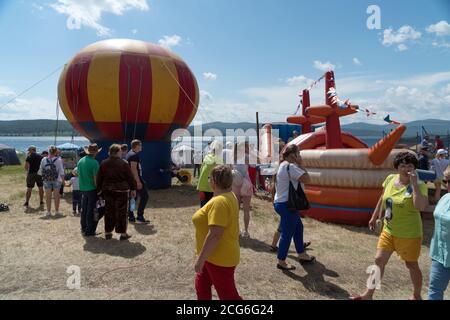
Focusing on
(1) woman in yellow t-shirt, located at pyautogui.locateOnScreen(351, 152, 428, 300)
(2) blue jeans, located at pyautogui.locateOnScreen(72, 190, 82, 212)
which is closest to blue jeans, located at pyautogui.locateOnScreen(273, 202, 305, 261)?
(1) woman in yellow t-shirt, located at pyautogui.locateOnScreen(351, 152, 428, 300)

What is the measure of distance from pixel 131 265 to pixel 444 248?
3.24m

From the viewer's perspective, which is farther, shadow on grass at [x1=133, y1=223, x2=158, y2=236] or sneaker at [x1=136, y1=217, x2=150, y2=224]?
sneaker at [x1=136, y1=217, x2=150, y2=224]

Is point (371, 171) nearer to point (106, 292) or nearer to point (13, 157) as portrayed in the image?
point (106, 292)

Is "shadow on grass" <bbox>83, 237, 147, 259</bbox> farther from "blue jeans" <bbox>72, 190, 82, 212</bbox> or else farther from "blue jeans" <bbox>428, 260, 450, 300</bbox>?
"blue jeans" <bbox>428, 260, 450, 300</bbox>

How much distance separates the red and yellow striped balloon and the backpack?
2.64m

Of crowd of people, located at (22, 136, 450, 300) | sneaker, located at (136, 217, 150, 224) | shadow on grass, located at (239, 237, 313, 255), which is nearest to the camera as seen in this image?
crowd of people, located at (22, 136, 450, 300)

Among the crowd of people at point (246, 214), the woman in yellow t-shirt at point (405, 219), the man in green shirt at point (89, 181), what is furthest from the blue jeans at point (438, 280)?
the man in green shirt at point (89, 181)

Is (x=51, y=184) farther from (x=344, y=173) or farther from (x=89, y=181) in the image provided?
(x=344, y=173)

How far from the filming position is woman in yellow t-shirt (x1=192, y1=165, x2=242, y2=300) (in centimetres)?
228

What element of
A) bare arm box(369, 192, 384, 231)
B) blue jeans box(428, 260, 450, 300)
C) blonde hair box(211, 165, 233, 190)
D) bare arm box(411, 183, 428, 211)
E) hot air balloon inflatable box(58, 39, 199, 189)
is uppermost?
hot air balloon inflatable box(58, 39, 199, 189)

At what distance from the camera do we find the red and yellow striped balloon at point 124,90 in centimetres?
856

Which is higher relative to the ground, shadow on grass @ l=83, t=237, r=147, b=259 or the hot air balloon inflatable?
the hot air balloon inflatable

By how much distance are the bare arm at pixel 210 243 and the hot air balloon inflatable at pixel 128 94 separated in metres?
7.09

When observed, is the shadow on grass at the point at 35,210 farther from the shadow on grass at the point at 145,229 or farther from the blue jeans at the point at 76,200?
the shadow on grass at the point at 145,229
